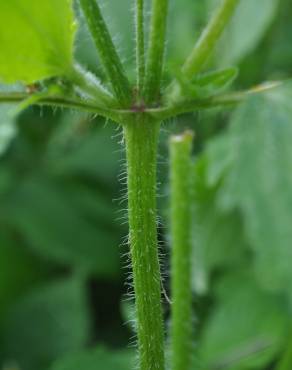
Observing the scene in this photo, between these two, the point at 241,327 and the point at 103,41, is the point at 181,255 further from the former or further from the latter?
the point at 241,327

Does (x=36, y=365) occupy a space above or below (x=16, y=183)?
below

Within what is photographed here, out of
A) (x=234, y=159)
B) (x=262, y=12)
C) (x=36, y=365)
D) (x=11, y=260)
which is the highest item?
(x=262, y=12)

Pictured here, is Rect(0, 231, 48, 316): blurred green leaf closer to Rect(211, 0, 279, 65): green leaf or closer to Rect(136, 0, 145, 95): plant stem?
Rect(211, 0, 279, 65): green leaf

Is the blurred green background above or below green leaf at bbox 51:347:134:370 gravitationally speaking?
above

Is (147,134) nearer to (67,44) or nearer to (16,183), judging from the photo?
(67,44)

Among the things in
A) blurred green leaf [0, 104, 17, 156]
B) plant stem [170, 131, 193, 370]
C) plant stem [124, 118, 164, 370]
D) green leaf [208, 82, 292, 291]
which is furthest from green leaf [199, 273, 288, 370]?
plant stem [124, 118, 164, 370]

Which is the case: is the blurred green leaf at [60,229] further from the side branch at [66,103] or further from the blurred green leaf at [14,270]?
the side branch at [66,103]

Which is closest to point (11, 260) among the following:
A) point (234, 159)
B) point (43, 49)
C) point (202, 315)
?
point (202, 315)
